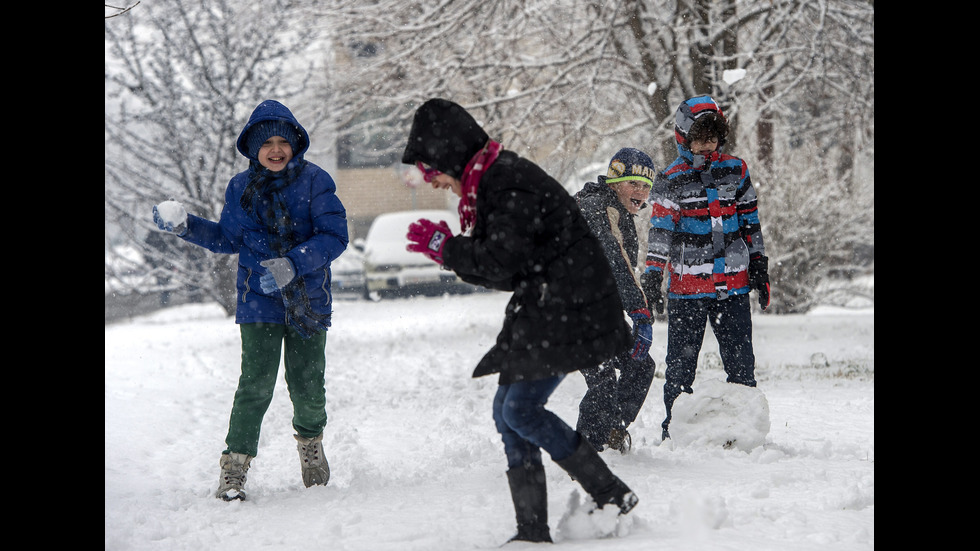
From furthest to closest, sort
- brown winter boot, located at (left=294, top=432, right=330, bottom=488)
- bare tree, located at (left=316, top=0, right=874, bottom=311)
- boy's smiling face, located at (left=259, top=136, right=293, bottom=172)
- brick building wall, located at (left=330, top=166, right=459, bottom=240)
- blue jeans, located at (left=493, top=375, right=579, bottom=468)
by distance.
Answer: brick building wall, located at (left=330, top=166, right=459, bottom=240) < bare tree, located at (left=316, top=0, right=874, bottom=311) < brown winter boot, located at (left=294, top=432, right=330, bottom=488) < boy's smiling face, located at (left=259, top=136, right=293, bottom=172) < blue jeans, located at (left=493, top=375, right=579, bottom=468)

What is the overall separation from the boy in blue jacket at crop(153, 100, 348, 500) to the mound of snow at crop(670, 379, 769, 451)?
1.78 meters

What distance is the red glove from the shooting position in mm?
2916

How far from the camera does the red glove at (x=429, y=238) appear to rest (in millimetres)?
2916

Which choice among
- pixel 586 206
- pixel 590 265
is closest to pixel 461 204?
pixel 590 265

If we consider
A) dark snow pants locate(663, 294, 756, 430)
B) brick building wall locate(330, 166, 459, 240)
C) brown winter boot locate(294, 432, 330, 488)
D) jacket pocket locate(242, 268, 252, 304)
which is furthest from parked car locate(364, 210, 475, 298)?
jacket pocket locate(242, 268, 252, 304)

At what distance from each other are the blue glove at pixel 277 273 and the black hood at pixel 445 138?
3.54ft

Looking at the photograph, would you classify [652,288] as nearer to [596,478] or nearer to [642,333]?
[642,333]

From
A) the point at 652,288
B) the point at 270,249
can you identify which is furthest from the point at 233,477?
the point at 652,288

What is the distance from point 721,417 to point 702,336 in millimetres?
413

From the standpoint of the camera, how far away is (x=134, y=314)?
18781 millimetres

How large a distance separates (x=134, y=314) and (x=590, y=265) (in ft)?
57.0

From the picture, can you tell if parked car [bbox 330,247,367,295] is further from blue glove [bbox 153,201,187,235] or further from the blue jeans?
the blue jeans

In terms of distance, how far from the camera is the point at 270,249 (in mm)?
4098
